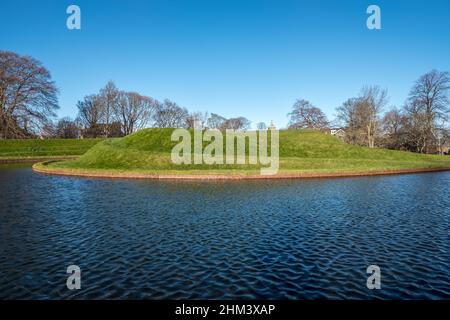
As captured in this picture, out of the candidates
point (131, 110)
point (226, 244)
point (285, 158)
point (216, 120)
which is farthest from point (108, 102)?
point (226, 244)

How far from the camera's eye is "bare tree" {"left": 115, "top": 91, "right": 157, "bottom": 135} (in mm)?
108613

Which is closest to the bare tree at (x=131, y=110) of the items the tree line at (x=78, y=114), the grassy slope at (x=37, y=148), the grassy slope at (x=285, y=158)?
the tree line at (x=78, y=114)

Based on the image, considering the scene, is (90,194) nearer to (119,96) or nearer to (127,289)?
(127,289)

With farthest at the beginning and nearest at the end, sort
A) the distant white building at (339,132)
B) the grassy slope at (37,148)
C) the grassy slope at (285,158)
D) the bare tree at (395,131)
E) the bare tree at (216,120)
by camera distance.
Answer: the bare tree at (216,120), the distant white building at (339,132), the bare tree at (395,131), the grassy slope at (37,148), the grassy slope at (285,158)

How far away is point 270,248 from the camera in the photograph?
12.2 meters

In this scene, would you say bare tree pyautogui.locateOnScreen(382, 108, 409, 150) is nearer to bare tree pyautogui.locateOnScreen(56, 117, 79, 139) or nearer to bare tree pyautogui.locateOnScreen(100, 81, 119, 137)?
bare tree pyautogui.locateOnScreen(100, 81, 119, 137)

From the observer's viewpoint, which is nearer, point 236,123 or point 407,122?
point 407,122

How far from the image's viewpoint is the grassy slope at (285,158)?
125ft

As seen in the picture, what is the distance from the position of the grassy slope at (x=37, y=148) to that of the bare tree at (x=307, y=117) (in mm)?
67871

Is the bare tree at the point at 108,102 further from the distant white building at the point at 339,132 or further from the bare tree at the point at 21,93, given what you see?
the distant white building at the point at 339,132

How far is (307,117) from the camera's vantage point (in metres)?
103
